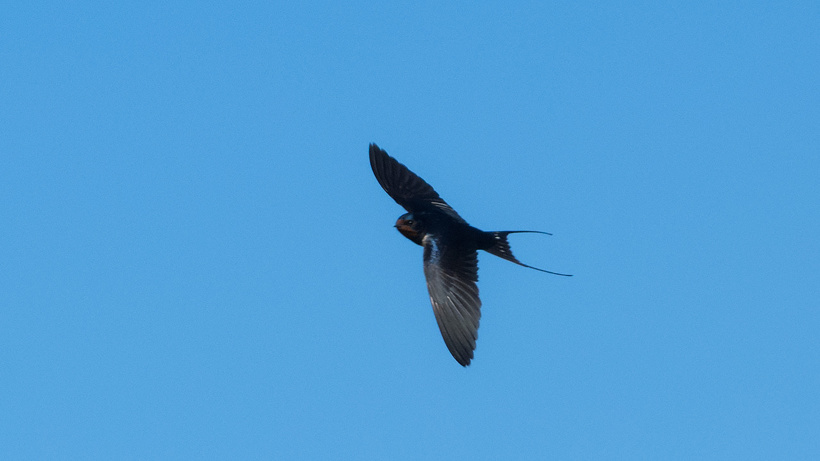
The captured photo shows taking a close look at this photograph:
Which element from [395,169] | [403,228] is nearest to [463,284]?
[403,228]

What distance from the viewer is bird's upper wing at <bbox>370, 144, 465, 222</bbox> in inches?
447

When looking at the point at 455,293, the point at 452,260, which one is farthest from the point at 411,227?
the point at 455,293

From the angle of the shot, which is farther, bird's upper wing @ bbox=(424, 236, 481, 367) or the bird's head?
the bird's head

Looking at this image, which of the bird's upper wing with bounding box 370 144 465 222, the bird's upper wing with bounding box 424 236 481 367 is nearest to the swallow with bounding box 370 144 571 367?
the bird's upper wing with bounding box 424 236 481 367

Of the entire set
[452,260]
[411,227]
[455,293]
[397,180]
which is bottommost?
[455,293]

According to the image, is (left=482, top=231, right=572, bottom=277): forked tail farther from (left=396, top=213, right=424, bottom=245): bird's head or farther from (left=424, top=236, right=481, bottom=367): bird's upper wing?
(left=396, top=213, right=424, bottom=245): bird's head

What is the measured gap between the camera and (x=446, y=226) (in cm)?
1027

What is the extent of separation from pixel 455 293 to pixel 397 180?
216 cm

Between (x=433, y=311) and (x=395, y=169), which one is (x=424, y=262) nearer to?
(x=433, y=311)

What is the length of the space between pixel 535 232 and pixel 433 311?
1.04 m

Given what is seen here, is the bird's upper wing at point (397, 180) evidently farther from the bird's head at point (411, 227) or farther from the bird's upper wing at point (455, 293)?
the bird's upper wing at point (455, 293)

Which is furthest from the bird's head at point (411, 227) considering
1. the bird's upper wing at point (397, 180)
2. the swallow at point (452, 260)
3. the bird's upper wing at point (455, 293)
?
the bird's upper wing at point (397, 180)

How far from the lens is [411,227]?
10.4 metres

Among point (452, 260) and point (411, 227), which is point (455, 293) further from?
point (411, 227)
